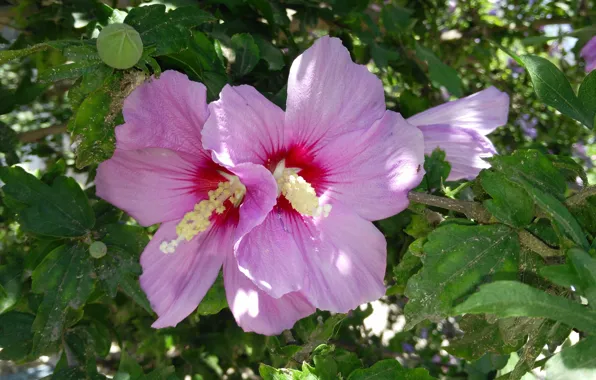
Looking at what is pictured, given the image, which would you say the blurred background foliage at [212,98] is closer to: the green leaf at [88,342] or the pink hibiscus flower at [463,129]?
the green leaf at [88,342]

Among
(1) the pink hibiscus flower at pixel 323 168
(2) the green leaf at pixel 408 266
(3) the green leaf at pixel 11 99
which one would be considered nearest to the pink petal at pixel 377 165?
(1) the pink hibiscus flower at pixel 323 168

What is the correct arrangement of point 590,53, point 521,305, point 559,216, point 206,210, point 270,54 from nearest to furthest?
point 521,305
point 559,216
point 206,210
point 270,54
point 590,53

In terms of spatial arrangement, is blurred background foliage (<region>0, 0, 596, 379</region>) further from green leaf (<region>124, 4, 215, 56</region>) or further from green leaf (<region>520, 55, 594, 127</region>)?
green leaf (<region>520, 55, 594, 127</region>)

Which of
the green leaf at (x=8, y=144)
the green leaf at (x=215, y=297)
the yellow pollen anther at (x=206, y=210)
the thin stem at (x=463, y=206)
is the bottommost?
the green leaf at (x=8, y=144)

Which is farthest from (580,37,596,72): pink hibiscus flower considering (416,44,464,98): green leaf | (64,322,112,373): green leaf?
(64,322,112,373): green leaf

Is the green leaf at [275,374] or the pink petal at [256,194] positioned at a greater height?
the pink petal at [256,194]

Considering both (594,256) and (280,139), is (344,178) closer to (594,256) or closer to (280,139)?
(280,139)

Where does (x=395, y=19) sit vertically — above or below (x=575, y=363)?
below

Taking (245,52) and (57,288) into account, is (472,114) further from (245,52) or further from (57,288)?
(57,288)

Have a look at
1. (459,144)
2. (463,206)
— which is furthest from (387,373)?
(459,144)
